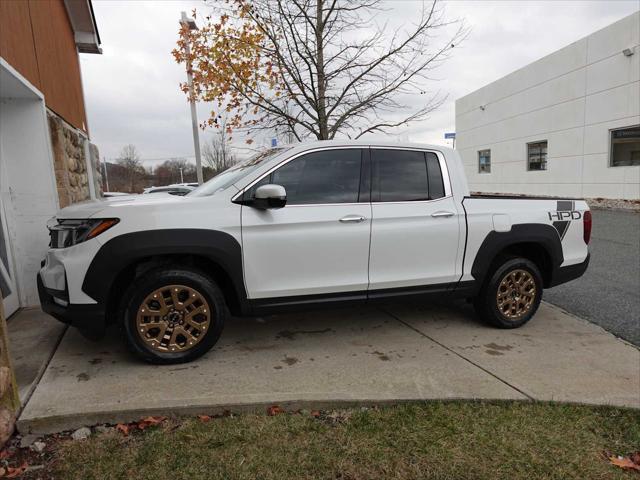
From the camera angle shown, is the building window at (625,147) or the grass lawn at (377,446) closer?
the grass lawn at (377,446)

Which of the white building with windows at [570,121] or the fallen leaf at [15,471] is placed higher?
the white building with windows at [570,121]

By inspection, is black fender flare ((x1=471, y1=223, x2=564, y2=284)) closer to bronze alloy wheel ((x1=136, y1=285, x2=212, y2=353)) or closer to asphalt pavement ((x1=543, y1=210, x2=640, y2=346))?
asphalt pavement ((x1=543, y1=210, x2=640, y2=346))

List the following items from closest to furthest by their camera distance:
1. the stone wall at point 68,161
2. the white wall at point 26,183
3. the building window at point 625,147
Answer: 1. the white wall at point 26,183
2. the stone wall at point 68,161
3. the building window at point 625,147

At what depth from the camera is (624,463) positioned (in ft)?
9.02

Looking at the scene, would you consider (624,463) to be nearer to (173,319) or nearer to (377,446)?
(377,446)

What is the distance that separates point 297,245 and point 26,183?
12.3 feet

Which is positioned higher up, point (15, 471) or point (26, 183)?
point (26, 183)

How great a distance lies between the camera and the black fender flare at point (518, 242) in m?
4.58

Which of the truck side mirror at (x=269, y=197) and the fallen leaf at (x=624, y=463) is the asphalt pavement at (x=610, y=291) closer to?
the fallen leaf at (x=624, y=463)

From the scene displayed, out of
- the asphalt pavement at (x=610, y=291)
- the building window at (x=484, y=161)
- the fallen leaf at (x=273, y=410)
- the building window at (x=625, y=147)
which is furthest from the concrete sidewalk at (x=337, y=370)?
the building window at (x=484, y=161)

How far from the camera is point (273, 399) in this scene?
3217mm

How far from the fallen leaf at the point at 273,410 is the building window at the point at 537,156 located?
19.4 metres

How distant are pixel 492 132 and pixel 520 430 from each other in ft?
72.6

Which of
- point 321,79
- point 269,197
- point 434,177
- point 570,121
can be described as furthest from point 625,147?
point 269,197
